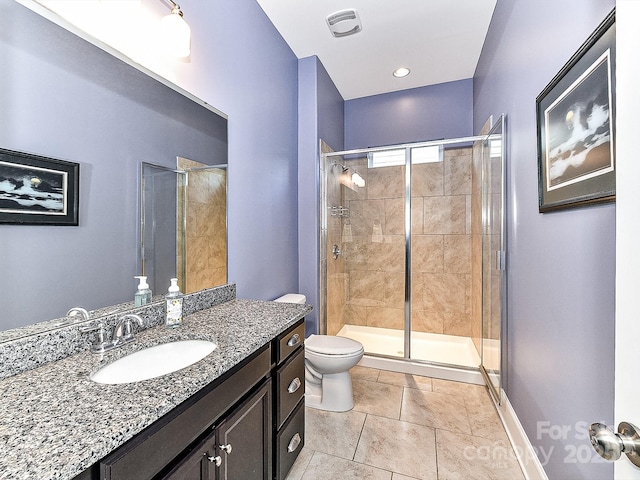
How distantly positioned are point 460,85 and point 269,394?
339 centimetres

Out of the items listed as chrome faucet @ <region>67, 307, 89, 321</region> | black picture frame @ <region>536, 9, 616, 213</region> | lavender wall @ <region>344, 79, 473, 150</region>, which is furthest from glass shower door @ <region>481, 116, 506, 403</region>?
chrome faucet @ <region>67, 307, 89, 321</region>

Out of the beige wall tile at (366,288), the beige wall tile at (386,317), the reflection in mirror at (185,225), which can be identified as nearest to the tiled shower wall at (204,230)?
the reflection in mirror at (185,225)

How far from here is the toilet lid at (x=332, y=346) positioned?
1987 mm

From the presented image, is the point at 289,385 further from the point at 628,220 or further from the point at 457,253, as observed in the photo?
the point at 457,253

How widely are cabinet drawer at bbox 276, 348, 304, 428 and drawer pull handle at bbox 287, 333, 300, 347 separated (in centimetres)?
6

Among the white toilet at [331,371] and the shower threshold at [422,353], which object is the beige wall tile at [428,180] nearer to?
the shower threshold at [422,353]

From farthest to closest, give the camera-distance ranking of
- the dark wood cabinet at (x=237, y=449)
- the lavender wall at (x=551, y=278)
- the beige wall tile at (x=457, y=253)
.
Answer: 1. the beige wall tile at (x=457, y=253)
2. the lavender wall at (x=551, y=278)
3. the dark wood cabinet at (x=237, y=449)

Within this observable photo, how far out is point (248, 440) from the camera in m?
1.08

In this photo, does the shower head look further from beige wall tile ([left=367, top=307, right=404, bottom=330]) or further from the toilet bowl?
the toilet bowl

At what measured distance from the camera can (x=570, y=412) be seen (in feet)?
3.57

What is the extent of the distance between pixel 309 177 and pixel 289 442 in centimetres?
197

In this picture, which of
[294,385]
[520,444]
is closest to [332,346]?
[294,385]

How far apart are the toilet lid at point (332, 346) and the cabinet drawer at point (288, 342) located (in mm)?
534

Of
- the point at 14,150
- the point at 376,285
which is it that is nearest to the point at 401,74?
the point at 376,285
